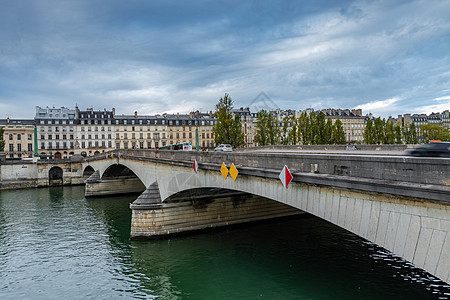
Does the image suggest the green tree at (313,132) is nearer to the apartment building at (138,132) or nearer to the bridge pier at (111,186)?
the bridge pier at (111,186)

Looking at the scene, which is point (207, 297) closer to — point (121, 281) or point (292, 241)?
point (121, 281)

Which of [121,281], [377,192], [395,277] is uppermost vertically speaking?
[377,192]

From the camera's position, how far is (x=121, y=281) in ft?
57.9

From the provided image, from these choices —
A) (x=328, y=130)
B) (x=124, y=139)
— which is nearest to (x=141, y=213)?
(x=328, y=130)

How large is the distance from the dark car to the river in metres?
5.91

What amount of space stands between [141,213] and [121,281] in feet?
24.8

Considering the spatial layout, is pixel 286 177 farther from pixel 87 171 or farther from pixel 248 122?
pixel 248 122

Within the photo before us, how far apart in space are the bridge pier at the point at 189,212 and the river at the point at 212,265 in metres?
0.78

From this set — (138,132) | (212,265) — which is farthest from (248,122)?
(212,265)

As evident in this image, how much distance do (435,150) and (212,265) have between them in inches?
485

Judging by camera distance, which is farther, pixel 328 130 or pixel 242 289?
pixel 328 130

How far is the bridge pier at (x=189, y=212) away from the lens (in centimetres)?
2478

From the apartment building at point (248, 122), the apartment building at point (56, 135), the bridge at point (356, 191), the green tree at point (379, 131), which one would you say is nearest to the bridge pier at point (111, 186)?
the bridge at point (356, 191)

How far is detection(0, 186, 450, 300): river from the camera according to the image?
15.5m
